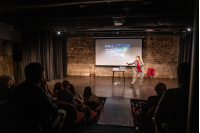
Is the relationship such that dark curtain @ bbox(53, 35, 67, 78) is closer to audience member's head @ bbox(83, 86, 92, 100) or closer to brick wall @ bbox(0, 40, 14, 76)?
brick wall @ bbox(0, 40, 14, 76)

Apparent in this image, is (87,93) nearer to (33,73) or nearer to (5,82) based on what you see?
(5,82)

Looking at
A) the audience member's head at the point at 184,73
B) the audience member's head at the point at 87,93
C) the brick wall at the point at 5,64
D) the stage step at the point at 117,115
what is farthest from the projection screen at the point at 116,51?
the audience member's head at the point at 184,73

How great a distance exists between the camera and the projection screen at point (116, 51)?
8883mm

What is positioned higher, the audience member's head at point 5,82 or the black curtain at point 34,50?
the black curtain at point 34,50

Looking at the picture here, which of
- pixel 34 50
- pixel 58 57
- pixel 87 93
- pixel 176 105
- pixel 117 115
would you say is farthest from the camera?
pixel 58 57

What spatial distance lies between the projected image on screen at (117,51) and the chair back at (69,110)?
7.36 meters

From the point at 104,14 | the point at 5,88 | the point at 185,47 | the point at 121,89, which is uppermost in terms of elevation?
the point at 104,14

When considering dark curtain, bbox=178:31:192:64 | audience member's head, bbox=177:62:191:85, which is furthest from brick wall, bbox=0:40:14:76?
dark curtain, bbox=178:31:192:64

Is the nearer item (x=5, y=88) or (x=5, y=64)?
(x=5, y=88)

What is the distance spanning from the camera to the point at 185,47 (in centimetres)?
766

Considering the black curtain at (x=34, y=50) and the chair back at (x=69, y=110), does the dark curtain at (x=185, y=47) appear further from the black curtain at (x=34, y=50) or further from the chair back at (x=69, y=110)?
the black curtain at (x=34, y=50)

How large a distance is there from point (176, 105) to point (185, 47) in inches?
305

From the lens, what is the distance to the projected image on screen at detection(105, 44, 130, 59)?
8961 mm

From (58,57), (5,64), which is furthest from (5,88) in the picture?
(58,57)
